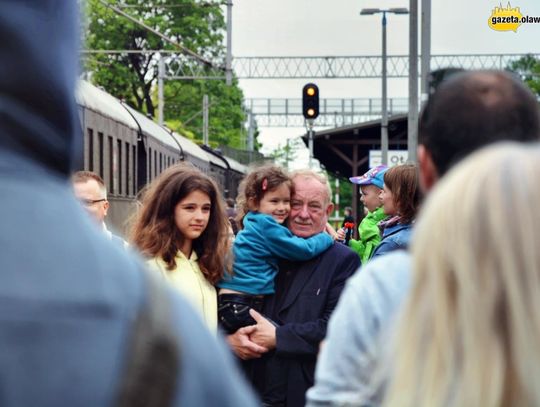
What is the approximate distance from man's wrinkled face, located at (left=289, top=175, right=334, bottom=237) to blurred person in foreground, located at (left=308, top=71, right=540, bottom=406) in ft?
8.79

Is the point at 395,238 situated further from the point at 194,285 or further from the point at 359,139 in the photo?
the point at 359,139

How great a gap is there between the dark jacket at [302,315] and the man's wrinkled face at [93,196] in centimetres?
195

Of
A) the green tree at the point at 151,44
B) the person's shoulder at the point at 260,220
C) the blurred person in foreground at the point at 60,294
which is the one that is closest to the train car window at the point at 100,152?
the person's shoulder at the point at 260,220

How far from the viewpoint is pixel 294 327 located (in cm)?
475

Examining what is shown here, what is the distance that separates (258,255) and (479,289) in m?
3.24

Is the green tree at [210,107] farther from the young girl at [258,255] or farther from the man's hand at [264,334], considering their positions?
the man's hand at [264,334]

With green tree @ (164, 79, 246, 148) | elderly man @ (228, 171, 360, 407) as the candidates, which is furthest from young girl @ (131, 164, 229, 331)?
green tree @ (164, 79, 246, 148)

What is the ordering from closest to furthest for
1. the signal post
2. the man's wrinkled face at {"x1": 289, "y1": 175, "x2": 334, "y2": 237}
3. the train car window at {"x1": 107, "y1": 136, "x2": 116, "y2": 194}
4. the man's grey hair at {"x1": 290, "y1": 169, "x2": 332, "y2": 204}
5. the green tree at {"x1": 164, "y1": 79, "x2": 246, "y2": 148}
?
the man's wrinkled face at {"x1": 289, "y1": 175, "x2": 334, "y2": 237} → the man's grey hair at {"x1": 290, "y1": 169, "x2": 332, "y2": 204} → the train car window at {"x1": 107, "y1": 136, "x2": 116, "y2": 194} → the signal post → the green tree at {"x1": 164, "y1": 79, "x2": 246, "y2": 148}

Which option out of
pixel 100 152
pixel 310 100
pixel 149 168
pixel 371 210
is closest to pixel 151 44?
pixel 310 100

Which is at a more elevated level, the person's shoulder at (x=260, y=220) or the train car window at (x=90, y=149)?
the train car window at (x=90, y=149)

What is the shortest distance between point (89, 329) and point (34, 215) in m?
0.13

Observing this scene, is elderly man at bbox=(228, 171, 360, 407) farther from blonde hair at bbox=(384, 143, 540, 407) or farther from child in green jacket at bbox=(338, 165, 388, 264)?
child in green jacket at bbox=(338, 165, 388, 264)

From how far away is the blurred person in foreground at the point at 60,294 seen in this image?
1.04m

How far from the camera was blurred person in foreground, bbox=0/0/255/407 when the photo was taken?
1043 millimetres
